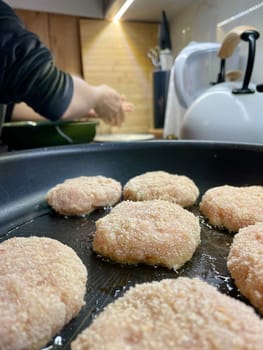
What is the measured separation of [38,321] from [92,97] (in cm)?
137

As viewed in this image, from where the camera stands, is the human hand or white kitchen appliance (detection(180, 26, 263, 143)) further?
the human hand

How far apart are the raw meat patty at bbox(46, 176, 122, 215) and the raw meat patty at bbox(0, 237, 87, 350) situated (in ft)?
0.77

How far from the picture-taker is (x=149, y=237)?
0.60 metres

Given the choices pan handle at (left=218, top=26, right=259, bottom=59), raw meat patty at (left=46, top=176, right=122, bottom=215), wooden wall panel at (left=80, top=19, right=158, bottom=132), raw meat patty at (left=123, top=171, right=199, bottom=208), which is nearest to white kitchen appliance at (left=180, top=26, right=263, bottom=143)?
pan handle at (left=218, top=26, right=259, bottom=59)

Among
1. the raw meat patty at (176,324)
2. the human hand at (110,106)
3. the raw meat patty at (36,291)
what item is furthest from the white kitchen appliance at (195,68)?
the raw meat patty at (176,324)

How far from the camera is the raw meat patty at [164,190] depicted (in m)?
0.82

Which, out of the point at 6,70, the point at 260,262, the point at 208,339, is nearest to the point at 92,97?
the point at 6,70

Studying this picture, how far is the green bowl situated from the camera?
1390 mm

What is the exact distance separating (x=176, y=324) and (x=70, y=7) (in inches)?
91.0

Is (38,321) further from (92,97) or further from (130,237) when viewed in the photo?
(92,97)

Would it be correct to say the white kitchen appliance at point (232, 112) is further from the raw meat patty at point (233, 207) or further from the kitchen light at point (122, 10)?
the kitchen light at point (122, 10)

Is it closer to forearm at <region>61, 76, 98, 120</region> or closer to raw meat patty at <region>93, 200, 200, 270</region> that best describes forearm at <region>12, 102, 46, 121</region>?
forearm at <region>61, 76, 98, 120</region>

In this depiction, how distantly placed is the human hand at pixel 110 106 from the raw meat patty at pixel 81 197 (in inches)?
37.1

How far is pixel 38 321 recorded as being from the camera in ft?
1.31
